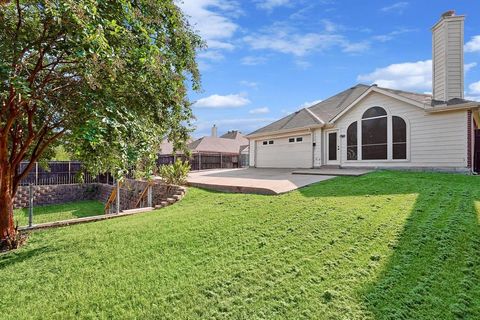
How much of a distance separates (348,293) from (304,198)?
13.9 ft

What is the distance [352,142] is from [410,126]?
8.48 feet

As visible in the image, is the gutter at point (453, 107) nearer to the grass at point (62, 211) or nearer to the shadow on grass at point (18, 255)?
the shadow on grass at point (18, 255)

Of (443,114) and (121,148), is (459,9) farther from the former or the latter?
(121,148)

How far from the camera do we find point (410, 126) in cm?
1136

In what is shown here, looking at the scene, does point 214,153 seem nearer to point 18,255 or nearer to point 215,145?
point 215,145

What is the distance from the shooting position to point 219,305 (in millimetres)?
3135

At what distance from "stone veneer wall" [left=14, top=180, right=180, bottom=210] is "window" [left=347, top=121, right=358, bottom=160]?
8752mm

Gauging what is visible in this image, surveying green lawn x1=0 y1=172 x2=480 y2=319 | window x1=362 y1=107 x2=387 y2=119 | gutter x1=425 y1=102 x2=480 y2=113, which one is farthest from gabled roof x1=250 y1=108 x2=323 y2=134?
green lawn x1=0 y1=172 x2=480 y2=319

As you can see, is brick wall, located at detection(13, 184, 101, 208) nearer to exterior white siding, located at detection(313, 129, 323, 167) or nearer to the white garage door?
the white garage door

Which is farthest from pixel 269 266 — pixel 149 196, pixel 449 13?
pixel 449 13

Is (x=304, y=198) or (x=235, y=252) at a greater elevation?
(x=304, y=198)

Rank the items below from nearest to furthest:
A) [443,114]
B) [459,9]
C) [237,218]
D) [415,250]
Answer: [415,250] < [237,218] < [443,114] < [459,9]

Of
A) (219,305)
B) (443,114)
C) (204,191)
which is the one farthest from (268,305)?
(443,114)

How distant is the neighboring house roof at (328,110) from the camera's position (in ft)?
40.4
